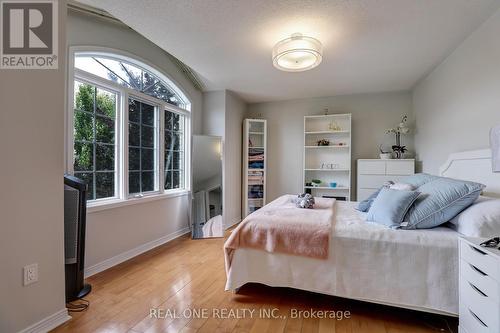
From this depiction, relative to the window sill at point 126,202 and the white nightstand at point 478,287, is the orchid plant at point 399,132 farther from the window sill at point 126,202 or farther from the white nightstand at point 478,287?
the window sill at point 126,202

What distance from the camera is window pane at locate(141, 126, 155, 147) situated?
3.10 metres

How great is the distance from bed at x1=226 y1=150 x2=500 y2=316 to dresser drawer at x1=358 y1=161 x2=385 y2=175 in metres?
1.66

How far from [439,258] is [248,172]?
→ 3222mm

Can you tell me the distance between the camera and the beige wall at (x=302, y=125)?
158 inches

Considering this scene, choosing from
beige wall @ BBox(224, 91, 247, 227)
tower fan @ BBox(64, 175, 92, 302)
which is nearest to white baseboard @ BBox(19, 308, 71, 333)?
tower fan @ BBox(64, 175, 92, 302)

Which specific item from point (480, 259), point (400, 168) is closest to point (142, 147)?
point (480, 259)

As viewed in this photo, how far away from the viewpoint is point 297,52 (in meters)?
2.13

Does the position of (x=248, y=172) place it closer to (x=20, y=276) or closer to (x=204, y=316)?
(x=204, y=316)

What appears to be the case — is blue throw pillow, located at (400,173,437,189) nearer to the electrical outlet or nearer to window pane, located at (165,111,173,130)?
the electrical outlet

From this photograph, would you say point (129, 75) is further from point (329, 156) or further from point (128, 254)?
point (329, 156)

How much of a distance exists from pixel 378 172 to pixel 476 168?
1.65 meters

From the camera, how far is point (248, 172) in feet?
14.6

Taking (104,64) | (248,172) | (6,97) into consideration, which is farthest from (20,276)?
(248,172)

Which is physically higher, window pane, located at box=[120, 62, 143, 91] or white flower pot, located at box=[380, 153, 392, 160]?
window pane, located at box=[120, 62, 143, 91]
